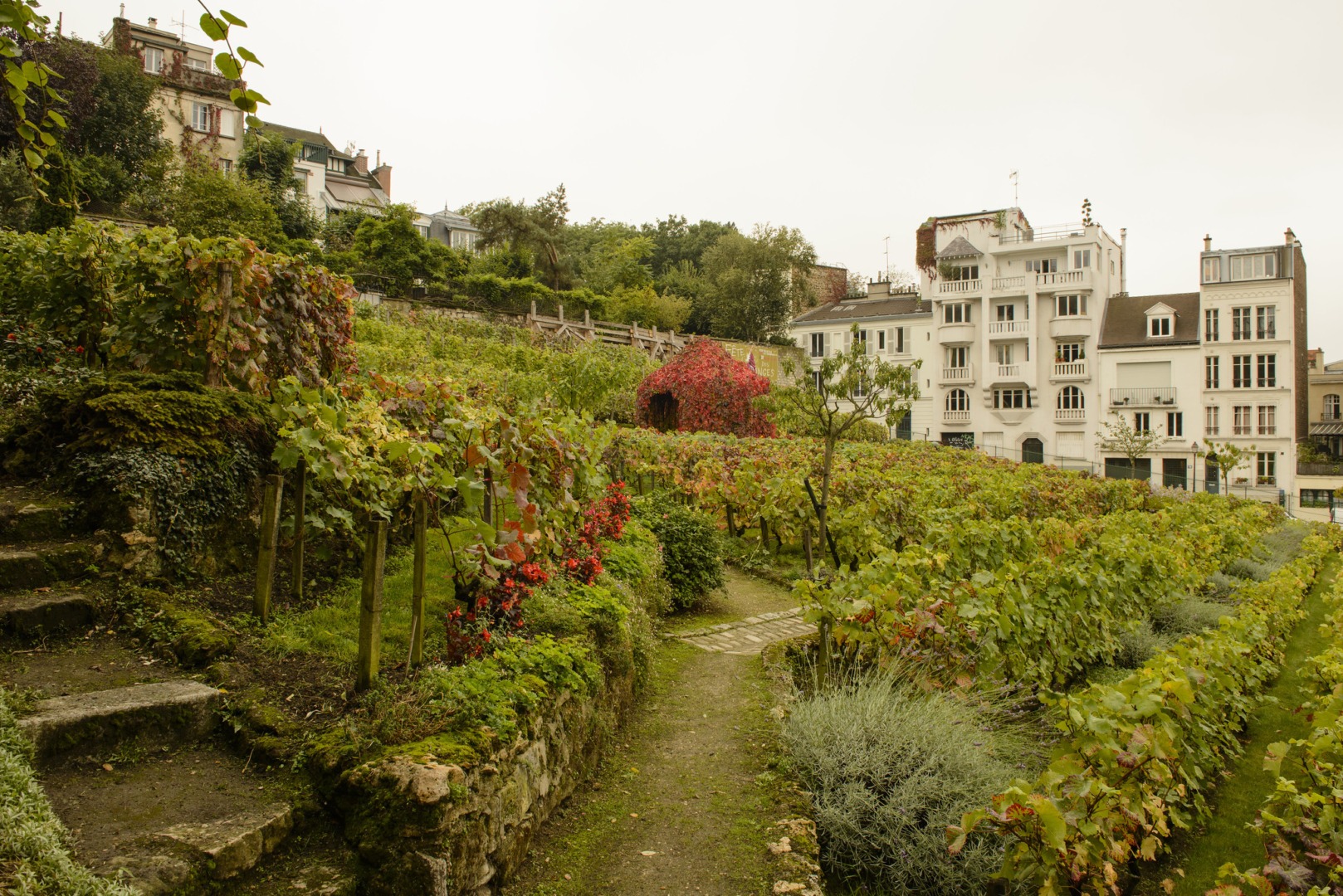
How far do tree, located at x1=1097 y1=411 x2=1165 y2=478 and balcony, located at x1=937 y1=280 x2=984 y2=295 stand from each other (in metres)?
9.47

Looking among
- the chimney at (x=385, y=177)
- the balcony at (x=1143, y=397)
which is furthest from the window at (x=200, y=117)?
the balcony at (x=1143, y=397)

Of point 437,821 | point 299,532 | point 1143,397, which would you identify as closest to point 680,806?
point 437,821

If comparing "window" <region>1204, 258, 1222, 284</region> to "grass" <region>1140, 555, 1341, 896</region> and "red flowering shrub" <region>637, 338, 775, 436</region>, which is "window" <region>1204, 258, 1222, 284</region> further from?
"grass" <region>1140, 555, 1341, 896</region>

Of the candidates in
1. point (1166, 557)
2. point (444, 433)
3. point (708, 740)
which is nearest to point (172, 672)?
point (444, 433)

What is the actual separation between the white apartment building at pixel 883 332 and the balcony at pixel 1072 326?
634 cm

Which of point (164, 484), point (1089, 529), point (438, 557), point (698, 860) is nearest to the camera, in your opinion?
point (698, 860)

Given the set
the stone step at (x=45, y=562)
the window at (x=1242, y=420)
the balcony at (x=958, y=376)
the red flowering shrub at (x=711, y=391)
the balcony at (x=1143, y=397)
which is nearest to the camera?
the stone step at (x=45, y=562)

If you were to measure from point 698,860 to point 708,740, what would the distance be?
4.74ft

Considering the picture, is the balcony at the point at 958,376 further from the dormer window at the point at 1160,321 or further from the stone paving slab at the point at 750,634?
the stone paving slab at the point at 750,634

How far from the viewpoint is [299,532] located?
17.0 ft

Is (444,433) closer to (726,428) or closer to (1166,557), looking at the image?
(1166,557)

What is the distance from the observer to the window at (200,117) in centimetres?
3903

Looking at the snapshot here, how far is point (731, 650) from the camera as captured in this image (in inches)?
300

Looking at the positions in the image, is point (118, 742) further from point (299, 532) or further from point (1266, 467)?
point (1266, 467)
